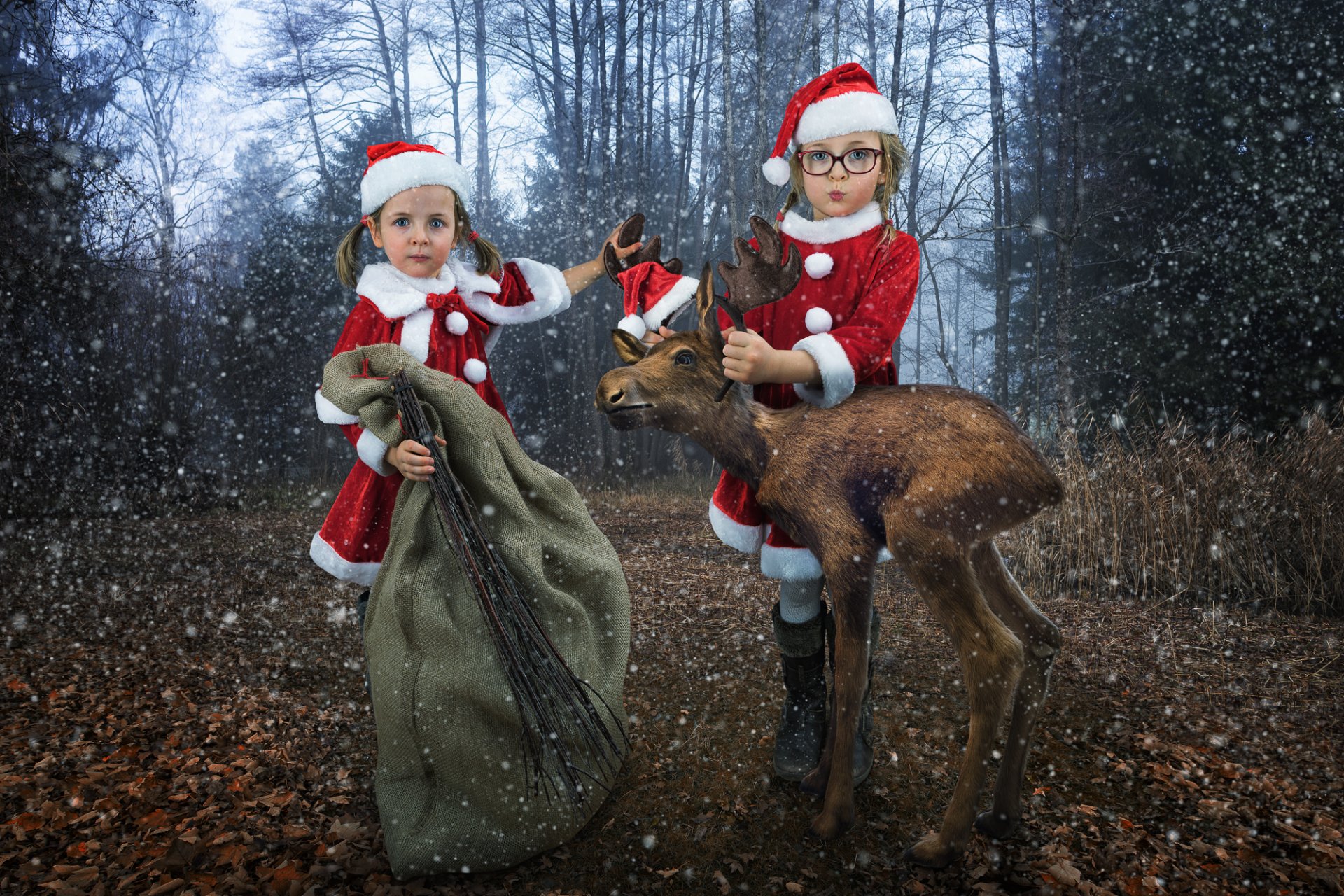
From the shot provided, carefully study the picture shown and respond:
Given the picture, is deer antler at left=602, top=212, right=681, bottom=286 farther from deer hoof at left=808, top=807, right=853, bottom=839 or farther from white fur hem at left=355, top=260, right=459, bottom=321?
deer hoof at left=808, top=807, right=853, bottom=839

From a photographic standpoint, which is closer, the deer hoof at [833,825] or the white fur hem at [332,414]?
the deer hoof at [833,825]

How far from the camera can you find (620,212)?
11.1m

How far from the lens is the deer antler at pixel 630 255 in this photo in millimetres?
2787

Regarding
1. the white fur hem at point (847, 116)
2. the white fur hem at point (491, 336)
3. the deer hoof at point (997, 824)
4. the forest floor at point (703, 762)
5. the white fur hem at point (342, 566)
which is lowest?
the forest floor at point (703, 762)

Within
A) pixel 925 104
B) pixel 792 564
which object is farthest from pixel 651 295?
pixel 925 104

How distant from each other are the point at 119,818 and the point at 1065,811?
3122mm

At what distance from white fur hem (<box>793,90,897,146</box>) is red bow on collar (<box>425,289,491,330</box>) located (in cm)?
127

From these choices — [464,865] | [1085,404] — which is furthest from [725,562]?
[1085,404]

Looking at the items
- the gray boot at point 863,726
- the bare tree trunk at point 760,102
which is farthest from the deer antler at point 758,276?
the bare tree trunk at point 760,102

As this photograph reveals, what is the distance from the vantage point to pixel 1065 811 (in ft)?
8.91

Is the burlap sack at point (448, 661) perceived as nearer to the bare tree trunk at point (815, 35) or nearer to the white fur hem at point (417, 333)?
the white fur hem at point (417, 333)

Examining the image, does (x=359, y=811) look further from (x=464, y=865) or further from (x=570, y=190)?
(x=570, y=190)

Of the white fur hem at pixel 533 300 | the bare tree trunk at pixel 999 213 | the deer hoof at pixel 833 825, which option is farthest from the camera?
the bare tree trunk at pixel 999 213

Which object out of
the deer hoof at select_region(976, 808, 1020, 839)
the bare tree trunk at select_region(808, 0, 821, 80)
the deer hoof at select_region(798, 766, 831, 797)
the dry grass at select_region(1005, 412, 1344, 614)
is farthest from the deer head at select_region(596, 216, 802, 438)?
the bare tree trunk at select_region(808, 0, 821, 80)
